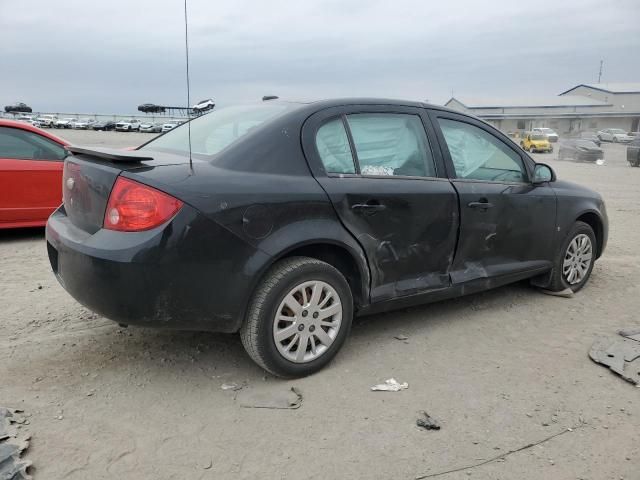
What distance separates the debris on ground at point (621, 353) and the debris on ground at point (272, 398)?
2.07 meters

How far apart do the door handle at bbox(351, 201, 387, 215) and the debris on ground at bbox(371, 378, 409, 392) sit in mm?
1044

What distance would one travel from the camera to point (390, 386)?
321 centimetres

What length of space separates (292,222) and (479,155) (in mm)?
1919

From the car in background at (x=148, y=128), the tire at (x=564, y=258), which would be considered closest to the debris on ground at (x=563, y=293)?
the tire at (x=564, y=258)

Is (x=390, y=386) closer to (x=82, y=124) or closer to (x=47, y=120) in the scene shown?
(x=82, y=124)

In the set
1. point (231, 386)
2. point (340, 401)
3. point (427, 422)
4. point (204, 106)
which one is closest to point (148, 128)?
point (204, 106)

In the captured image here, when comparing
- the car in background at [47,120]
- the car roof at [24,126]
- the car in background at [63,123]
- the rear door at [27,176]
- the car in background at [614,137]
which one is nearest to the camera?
the rear door at [27,176]

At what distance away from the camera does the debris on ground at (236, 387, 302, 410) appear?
9.77ft

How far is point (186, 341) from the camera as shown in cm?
372

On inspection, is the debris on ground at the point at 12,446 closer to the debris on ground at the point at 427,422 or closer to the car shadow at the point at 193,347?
the car shadow at the point at 193,347

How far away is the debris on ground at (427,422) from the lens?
2.80 m

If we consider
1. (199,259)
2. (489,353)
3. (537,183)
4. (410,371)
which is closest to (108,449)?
(199,259)

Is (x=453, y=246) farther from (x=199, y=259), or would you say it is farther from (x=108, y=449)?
(x=108, y=449)

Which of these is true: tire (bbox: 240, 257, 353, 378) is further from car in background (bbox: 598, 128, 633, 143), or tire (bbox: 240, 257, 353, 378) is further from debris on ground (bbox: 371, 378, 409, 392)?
car in background (bbox: 598, 128, 633, 143)
